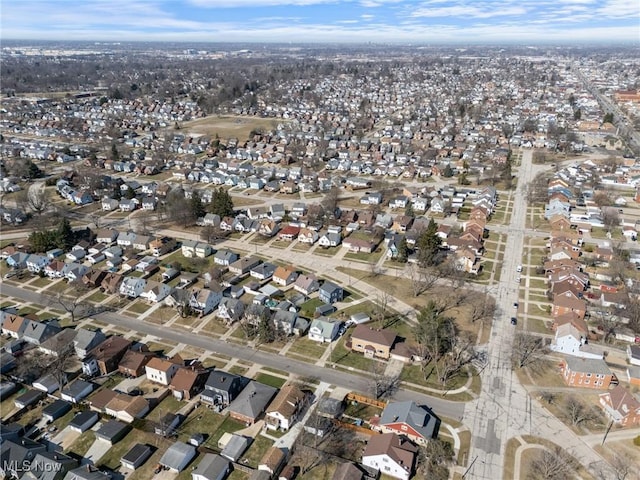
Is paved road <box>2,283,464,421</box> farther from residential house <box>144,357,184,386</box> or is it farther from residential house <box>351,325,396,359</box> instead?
residential house <box>144,357,184,386</box>

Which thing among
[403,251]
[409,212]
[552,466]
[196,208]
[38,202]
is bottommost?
[552,466]

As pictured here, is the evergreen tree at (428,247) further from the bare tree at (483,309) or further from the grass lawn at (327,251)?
the grass lawn at (327,251)

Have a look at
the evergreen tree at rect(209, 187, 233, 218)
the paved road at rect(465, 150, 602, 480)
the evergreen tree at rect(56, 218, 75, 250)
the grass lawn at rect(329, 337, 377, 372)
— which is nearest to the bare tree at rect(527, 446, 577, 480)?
the paved road at rect(465, 150, 602, 480)

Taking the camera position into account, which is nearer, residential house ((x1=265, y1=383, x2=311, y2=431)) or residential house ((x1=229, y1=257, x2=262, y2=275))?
residential house ((x1=265, y1=383, x2=311, y2=431))

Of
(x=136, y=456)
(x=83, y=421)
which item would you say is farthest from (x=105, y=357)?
(x=136, y=456)

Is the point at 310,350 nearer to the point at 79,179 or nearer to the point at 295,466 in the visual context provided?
the point at 295,466

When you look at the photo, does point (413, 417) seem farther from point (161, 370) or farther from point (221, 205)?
point (221, 205)

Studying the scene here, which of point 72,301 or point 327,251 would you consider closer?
point 72,301
